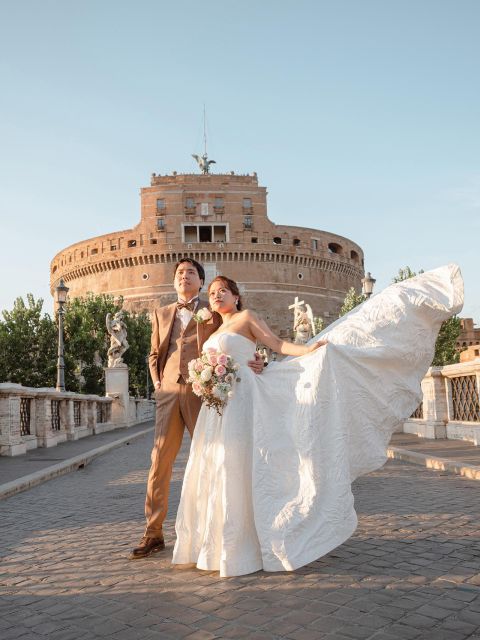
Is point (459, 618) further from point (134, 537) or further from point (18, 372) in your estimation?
point (18, 372)

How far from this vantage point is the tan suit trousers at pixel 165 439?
4.73 metres

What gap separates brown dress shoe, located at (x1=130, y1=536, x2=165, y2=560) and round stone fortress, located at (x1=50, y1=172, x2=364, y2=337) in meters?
67.0

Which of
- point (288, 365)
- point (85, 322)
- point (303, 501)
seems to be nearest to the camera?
point (303, 501)

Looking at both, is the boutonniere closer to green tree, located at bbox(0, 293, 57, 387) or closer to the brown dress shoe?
the brown dress shoe

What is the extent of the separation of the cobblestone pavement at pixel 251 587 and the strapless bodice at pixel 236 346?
4.79 ft

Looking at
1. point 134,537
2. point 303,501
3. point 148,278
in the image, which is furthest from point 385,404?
point 148,278

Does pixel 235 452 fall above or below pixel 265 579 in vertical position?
above

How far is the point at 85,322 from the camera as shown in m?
46.7

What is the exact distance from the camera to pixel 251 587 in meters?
3.71

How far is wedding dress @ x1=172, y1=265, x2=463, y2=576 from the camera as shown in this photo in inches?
160

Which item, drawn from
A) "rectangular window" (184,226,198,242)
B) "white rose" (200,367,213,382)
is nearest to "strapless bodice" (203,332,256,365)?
"white rose" (200,367,213,382)

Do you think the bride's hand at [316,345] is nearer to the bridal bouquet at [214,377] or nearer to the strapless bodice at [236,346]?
the strapless bodice at [236,346]

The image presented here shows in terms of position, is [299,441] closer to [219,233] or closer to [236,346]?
[236,346]

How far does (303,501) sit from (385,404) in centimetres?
103
